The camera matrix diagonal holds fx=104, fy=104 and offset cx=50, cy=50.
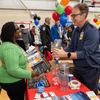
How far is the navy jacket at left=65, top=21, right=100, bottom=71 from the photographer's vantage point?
50.2 inches

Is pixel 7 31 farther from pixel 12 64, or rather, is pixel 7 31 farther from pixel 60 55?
pixel 60 55

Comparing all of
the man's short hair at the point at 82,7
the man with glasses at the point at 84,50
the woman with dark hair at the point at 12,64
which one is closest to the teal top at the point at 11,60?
the woman with dark hair at the point at 12,64

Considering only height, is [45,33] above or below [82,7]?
below

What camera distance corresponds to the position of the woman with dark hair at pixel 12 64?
3.52ft

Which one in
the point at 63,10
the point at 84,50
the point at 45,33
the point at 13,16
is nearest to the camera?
the point at 84,50

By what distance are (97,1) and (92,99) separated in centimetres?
887

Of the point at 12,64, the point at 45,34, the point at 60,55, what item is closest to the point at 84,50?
the point at 60,55

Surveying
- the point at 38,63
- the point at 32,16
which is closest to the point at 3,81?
the point at 38,63

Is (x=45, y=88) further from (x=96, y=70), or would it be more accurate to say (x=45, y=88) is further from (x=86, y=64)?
(x=96, y=70)

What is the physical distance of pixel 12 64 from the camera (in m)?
1.07

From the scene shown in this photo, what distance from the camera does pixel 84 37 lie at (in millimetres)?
1364

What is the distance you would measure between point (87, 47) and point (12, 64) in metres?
0.88

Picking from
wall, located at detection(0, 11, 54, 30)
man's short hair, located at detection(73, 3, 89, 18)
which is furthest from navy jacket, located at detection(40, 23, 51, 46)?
wall, located at detection(0, 11, 54, 30)

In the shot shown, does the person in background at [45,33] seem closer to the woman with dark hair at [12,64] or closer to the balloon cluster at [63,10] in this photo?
the balloon cluster at [63,10]
